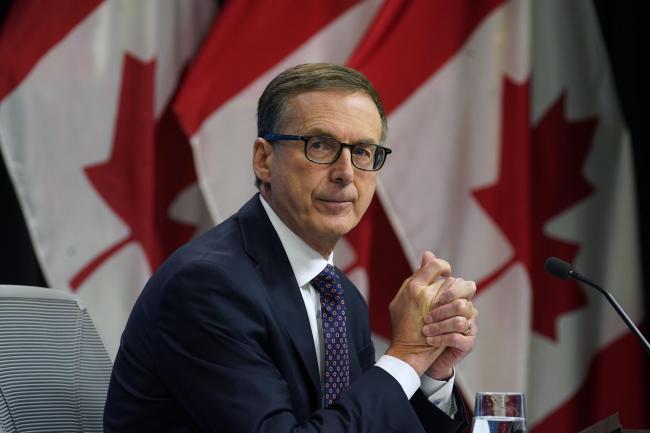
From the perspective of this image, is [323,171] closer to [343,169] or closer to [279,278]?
[343,169]

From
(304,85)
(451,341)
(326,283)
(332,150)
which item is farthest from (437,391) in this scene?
(304,85)

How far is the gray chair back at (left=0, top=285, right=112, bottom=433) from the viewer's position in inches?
71.0

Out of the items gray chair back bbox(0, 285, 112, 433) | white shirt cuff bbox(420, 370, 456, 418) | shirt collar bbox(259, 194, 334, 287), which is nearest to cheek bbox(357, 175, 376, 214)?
shirt collar bbox(259, 194, 334, 287)

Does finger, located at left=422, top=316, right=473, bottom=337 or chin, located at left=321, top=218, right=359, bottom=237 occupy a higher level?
chin, located at left=321, top=218, right=359, bottom=237

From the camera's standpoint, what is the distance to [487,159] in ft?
11.8

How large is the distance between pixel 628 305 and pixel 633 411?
438 mm

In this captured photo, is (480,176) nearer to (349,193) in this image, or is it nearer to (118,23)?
(118,23)

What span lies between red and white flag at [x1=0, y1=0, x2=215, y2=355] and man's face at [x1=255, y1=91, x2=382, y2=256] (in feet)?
5.58

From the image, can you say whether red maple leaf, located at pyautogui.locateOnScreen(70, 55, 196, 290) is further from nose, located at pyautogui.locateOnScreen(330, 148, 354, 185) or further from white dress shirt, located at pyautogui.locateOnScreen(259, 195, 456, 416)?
nose, located at pyautogui.locateOnScreen(330, 148, 354, 185)

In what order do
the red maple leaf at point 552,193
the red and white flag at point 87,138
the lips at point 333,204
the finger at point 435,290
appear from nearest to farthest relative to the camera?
the finger at point 435,290 → the lips at point 333,204 → the red and white flag at point 87,138 → the red maple leaf at point 552,193

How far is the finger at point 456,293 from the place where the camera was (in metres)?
1.84

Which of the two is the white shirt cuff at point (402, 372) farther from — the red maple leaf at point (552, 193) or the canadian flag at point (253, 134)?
the red maple leaf at point (552, 193)

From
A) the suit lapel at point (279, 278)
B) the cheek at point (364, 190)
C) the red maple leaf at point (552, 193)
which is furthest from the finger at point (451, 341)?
the red maple leaf at point (552, 193)

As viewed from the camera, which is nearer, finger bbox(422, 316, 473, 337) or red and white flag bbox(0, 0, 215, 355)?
finger bbox(422, 316, 473, 337)
